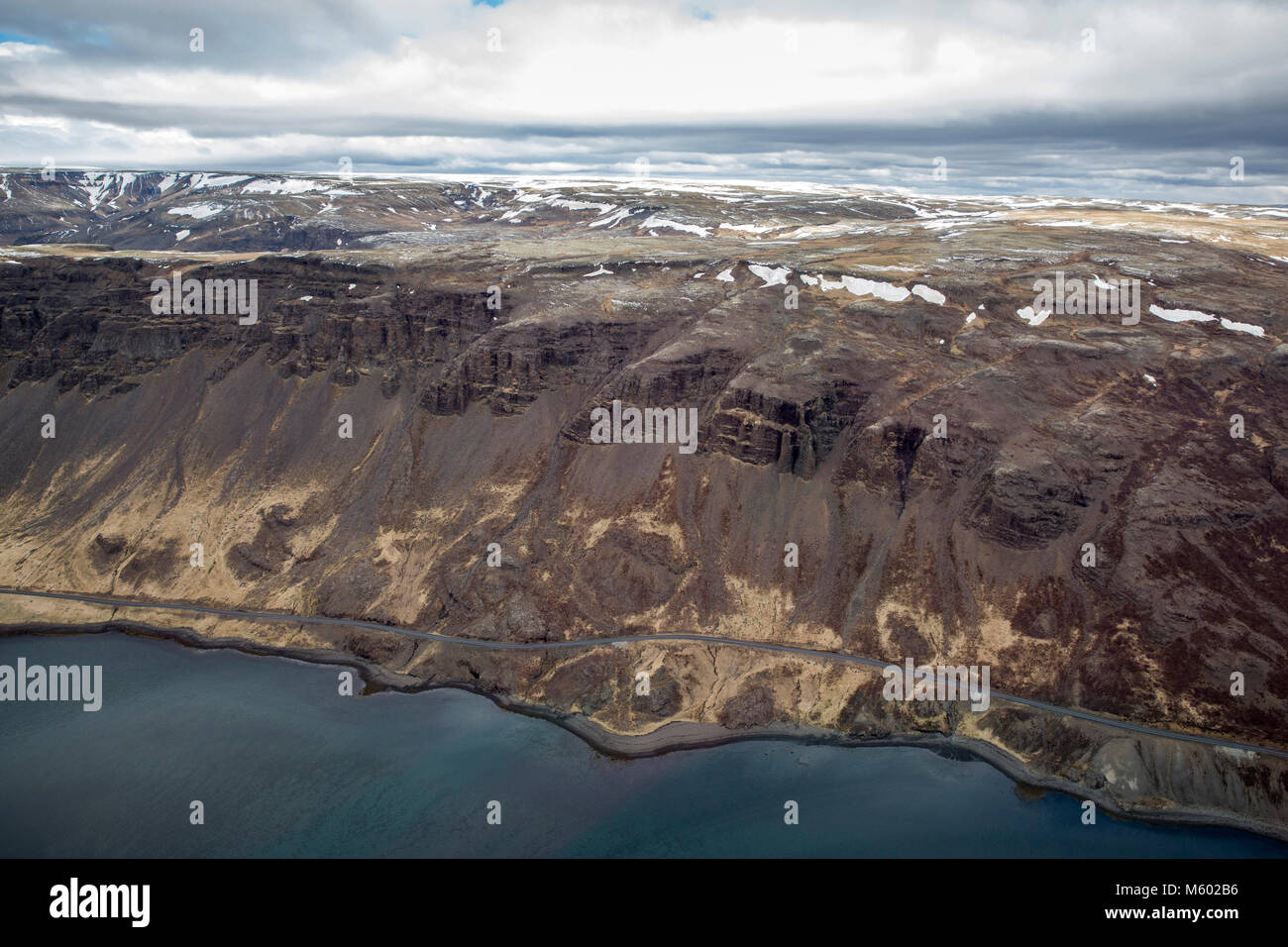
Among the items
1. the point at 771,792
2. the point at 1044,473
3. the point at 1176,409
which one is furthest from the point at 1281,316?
the point at 771,792

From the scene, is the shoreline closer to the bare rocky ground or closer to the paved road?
the bare rocky ground

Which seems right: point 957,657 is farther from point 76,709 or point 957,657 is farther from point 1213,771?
point 76,709

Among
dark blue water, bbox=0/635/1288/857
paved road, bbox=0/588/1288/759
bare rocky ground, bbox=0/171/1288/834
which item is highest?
bare rocky ground, bbox=0/171/1288/834

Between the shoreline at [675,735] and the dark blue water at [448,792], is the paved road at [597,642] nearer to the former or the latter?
the shoreline at [675,735]

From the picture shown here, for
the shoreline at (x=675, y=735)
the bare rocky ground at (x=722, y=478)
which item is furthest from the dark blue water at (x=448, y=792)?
the bare rocky ground at (x=722, y=478)

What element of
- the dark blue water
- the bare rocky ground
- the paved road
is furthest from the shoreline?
the paved road
